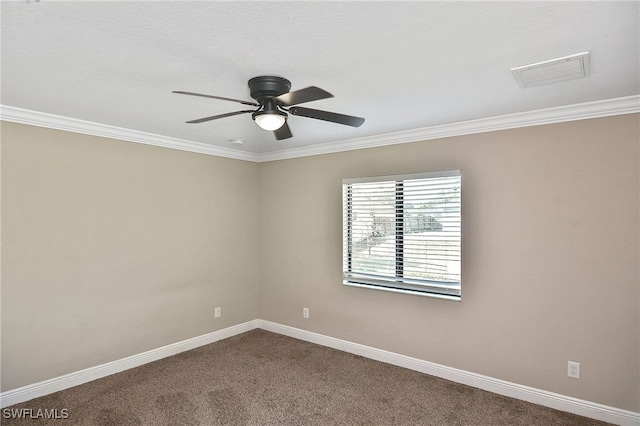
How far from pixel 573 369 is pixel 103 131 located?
4.60 metres

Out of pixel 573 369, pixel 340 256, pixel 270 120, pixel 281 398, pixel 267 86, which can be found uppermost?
pixel 267 86

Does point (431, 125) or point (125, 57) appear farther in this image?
point (431, 125)

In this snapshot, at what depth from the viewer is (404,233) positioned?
3.76 meters

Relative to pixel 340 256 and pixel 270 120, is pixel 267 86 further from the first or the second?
pixel 340 256

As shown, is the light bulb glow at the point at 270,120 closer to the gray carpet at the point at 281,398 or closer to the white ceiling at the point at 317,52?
the white ceiling at the point at 317,52

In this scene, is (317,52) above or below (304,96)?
above

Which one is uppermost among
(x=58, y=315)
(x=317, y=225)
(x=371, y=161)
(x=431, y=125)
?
(x=431, y=125)

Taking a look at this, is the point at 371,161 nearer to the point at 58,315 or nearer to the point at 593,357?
the point at 593,357

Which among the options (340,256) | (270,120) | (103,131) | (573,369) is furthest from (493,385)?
(103,131)

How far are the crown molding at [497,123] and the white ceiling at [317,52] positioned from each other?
101 millimetres

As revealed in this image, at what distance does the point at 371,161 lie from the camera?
4.06 m

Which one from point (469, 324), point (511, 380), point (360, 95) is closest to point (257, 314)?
point (469, 324)

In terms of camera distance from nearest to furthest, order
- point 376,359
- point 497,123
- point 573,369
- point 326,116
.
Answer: point 326,116, point 573,369, point 497,123, point 376,359

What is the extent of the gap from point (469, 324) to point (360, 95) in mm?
2303
